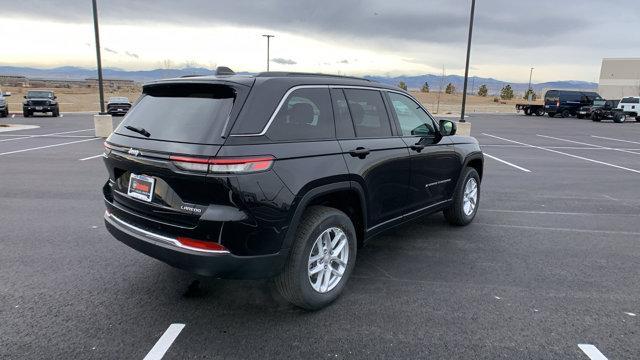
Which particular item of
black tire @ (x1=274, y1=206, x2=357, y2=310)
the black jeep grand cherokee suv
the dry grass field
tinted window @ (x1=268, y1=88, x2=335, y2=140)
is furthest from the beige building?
black tire @ (x1=274, y1=206, x2=357, y2=310)

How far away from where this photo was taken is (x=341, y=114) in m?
3.73

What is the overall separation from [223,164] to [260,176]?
0.81 ft

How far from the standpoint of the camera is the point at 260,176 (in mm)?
2914

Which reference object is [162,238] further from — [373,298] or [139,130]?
[373,298]

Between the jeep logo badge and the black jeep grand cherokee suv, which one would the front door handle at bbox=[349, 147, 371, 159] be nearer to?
the black jeep grand cherokee suv

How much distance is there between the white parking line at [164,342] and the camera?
2.89m

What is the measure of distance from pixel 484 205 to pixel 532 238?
61.6 inches

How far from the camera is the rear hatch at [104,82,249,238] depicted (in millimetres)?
2895

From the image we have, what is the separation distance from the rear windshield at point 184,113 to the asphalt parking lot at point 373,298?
1.34 metres

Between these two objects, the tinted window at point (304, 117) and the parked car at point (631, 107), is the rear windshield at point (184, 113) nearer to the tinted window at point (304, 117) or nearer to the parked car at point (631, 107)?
the tinted window at point (304, 117)

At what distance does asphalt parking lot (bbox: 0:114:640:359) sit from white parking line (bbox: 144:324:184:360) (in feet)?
0.09

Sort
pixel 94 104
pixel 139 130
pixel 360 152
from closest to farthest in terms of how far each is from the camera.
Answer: pixel 139 130 → pixel 360 152 → pixel 94 104

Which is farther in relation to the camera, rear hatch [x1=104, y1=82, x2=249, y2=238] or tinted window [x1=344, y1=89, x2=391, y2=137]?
tinted window [x1=344, y1=89, x2=391, y2=137]

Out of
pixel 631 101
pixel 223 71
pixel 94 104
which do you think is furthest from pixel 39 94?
pixel 631 101
